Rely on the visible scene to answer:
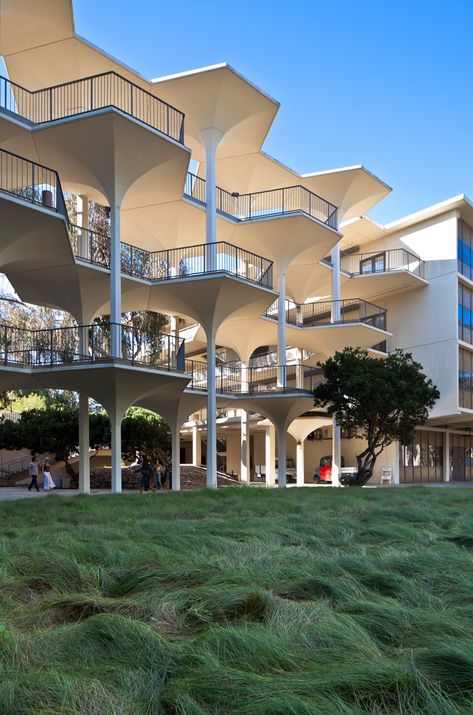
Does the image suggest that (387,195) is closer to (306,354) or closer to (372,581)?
(306,354)

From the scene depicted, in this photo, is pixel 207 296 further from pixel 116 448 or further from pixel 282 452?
pixel 282 452

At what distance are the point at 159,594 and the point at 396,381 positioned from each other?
22625mm

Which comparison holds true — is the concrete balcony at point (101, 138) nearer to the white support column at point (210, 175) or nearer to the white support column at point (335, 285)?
the white support column at point (210, 175)

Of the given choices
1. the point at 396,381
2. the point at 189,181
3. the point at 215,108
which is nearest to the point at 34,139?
the point at 215,108

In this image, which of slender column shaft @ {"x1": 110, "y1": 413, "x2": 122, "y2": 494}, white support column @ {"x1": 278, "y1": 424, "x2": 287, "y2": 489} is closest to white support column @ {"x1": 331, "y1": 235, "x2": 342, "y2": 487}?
white support column @ {"x1": 278, "y1": 424, "x2": 287, "y2": 489}

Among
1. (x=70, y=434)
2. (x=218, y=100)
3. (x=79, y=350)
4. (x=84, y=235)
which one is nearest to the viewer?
(x=79, y=350)

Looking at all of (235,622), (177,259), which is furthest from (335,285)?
(235,622)

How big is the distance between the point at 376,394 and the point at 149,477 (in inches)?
393

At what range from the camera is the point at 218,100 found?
85.7 ft

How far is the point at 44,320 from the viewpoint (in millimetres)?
37469

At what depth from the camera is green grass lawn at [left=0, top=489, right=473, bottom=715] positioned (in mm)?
3291

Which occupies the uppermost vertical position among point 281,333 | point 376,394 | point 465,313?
point 465,313

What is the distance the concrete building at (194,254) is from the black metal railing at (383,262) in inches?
4.7

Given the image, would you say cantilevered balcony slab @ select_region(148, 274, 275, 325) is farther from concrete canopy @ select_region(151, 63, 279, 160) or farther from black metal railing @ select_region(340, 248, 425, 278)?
black metal railing @ select_region(340, 248, 425, 278)
